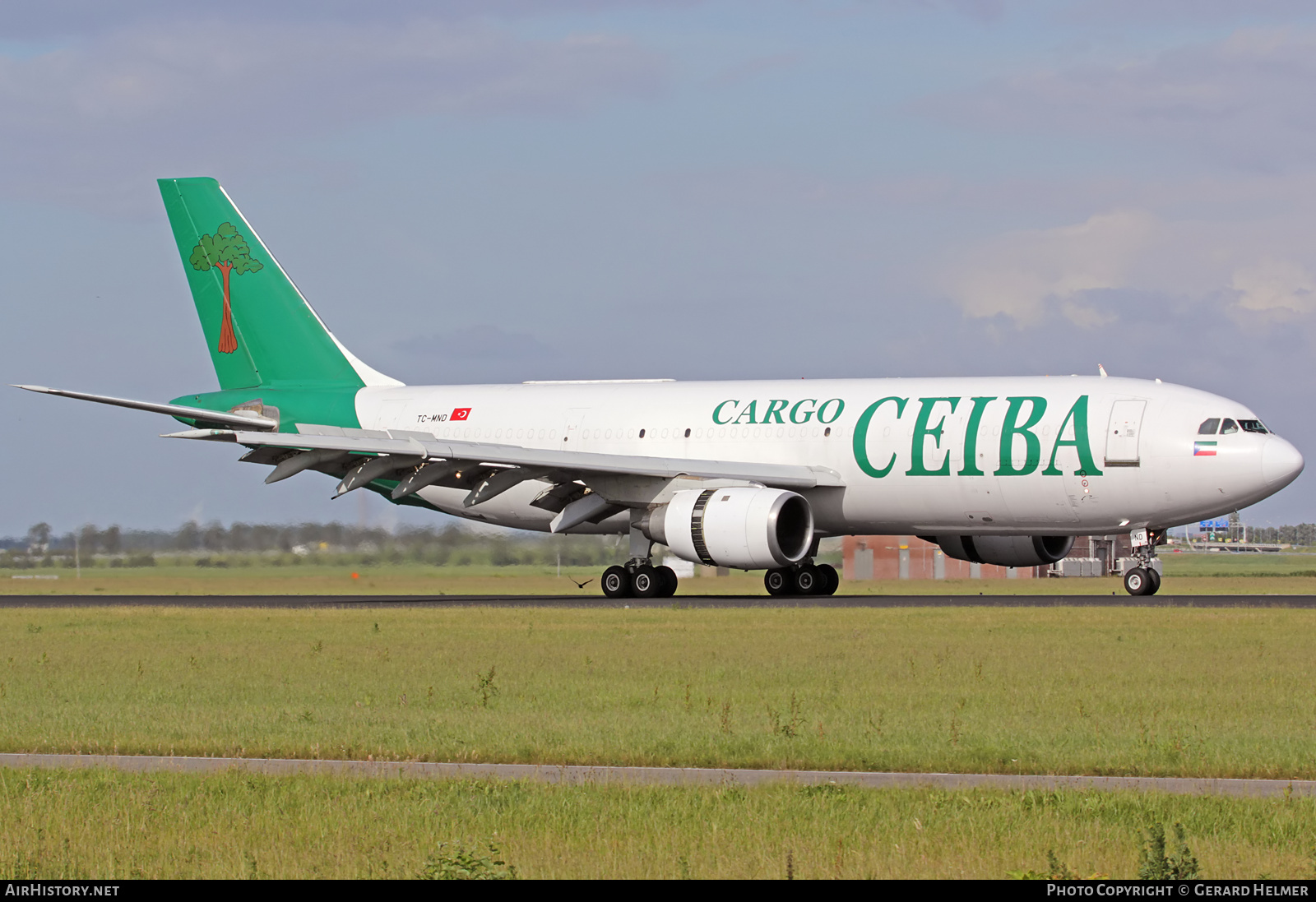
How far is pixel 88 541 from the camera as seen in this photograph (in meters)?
44.1

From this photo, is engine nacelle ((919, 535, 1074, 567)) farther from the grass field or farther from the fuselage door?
the fuselage door

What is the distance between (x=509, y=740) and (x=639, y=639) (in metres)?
10.3

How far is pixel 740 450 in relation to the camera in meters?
37.6

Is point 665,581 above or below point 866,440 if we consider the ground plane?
below

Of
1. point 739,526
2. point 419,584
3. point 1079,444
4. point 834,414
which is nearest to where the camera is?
point 1079,444

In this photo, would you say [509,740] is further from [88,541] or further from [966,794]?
[88,541]

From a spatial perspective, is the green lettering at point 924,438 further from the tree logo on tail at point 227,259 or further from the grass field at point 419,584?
the tree logo on tail at point 227,259

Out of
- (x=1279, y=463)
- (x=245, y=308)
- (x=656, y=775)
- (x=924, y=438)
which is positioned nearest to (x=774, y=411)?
(x=924, y=438)

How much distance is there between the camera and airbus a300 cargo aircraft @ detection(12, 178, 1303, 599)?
33.2 metres

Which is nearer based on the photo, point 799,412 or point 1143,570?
point 1143,570

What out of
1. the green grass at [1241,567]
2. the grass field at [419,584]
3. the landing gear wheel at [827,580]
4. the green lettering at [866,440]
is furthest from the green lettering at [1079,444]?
the green grass at [1241,567]

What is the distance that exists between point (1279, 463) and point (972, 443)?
5.69m

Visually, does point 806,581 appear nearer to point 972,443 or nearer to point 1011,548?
point 1011,548

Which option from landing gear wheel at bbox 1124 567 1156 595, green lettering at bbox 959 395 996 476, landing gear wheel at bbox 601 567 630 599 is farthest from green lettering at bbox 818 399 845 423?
landing gear wheel at bbox 1124 567 1156 595
